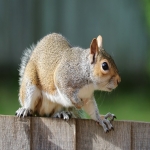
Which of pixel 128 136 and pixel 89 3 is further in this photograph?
pixel 89 3

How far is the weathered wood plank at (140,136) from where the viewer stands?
8.46 ft

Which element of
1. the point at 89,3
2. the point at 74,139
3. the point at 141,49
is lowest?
the point at 74,139

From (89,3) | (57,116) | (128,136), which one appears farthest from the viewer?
(89,3)

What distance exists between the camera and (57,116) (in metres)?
2.88

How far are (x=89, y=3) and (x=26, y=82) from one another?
251 cm

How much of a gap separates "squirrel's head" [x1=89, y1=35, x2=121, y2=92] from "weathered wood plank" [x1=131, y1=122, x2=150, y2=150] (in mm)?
226

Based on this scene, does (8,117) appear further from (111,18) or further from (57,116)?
(111,18)

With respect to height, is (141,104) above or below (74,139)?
above

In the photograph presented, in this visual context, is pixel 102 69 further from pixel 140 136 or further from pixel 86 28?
pixel 86 28

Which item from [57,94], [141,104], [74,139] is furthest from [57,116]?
[141,104]

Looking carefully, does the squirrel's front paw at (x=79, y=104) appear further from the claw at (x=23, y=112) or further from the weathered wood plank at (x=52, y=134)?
the claw at (x=23, y=112)

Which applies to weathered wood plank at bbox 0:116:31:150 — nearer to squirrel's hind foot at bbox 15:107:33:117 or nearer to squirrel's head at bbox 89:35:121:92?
squirrel's hind foot at bbox 15:107:33:117

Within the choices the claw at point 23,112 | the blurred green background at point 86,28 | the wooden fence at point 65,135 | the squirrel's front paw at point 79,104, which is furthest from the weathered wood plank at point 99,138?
the blurred green background at point 86,28

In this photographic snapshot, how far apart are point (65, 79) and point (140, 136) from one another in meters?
0.49
